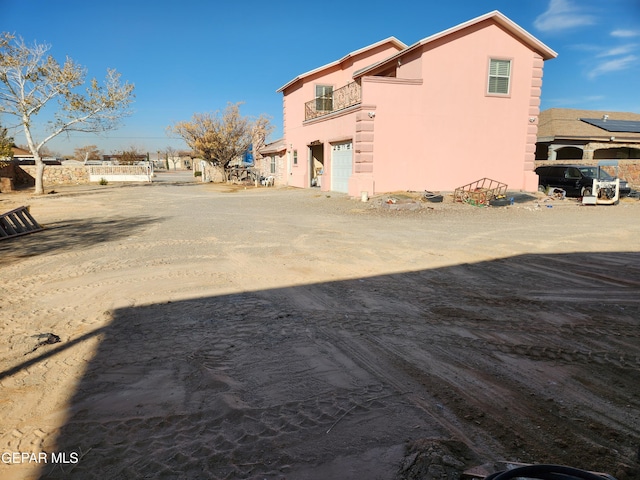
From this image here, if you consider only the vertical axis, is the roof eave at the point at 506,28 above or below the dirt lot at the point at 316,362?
above

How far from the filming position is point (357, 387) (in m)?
3.20

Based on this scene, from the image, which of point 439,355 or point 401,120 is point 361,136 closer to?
point 401,120

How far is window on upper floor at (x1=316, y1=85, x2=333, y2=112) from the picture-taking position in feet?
82.2

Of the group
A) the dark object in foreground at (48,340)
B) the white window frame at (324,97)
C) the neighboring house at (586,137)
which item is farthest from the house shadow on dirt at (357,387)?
the neighboring house at (586,137)

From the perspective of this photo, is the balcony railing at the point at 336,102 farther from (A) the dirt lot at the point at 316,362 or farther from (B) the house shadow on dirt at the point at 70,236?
(A) the dirt lot at the point at 316,362

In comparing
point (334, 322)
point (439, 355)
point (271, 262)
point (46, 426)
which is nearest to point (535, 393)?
point (439, 355)

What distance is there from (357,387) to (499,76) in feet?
62.4

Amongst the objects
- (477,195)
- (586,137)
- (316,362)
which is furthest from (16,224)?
(586,137)

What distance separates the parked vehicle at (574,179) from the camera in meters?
18.5

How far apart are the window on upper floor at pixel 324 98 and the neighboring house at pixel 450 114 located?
17.6ft

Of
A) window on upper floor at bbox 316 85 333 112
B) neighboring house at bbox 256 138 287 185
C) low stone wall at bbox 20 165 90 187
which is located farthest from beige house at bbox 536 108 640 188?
low stone wall at bbox 20 165 90 187

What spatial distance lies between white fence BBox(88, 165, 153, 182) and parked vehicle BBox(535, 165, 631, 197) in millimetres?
32005

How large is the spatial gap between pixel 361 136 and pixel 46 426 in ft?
52.5

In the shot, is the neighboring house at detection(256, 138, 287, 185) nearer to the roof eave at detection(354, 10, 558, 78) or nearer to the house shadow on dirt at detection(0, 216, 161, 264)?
the roof eave at detection(354, 10, 558, 78)
